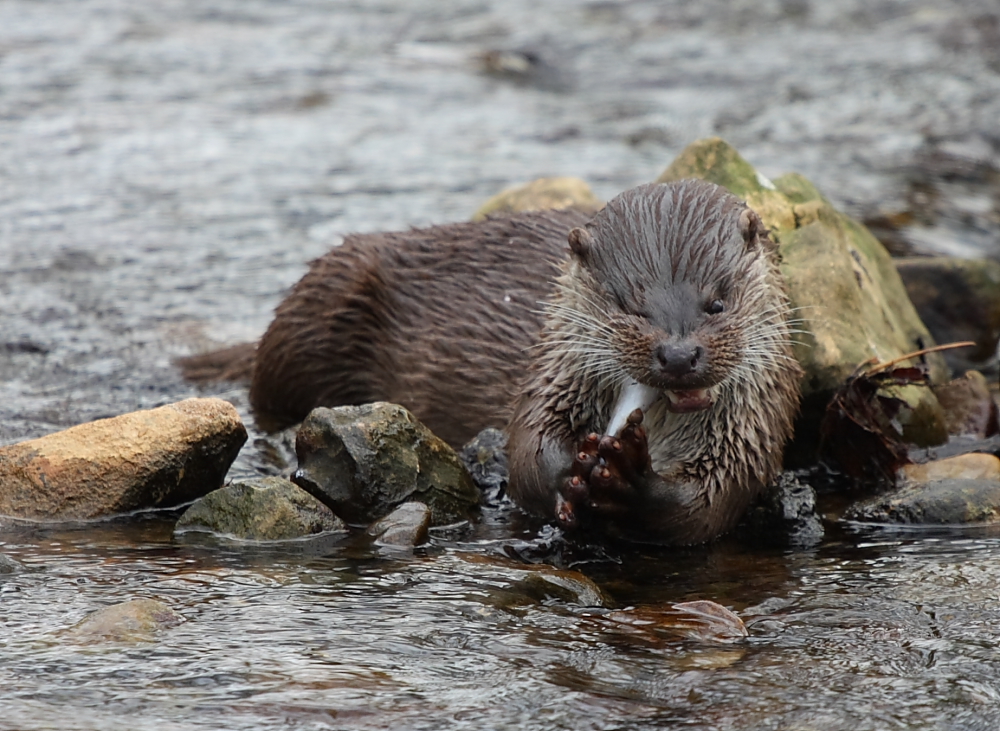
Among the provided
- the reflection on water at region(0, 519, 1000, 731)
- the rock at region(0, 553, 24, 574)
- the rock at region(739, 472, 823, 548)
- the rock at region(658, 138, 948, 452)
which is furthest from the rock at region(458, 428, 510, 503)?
the rock at region(0, 553, 24, 574)

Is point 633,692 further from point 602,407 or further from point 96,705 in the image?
point 602,407

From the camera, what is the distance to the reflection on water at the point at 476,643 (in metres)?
2.29

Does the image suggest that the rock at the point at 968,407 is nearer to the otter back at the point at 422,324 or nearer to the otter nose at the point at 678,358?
the otter back at the point at 422,324

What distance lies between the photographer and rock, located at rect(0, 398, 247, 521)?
11.1 ft

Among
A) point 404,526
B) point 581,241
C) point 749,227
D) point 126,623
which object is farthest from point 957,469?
point 126,623

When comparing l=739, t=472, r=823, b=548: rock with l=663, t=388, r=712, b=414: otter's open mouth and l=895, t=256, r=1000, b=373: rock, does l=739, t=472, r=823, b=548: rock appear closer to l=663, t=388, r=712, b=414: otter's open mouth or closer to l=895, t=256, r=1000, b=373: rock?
l=663, t=388, r=712, b=414: otter's open mouth

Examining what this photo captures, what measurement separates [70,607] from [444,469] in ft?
3.91

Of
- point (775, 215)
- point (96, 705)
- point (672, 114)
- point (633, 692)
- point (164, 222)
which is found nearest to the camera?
point (96, 705)

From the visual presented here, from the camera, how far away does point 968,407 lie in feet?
14.8

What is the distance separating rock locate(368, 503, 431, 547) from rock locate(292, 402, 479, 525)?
0.39ft

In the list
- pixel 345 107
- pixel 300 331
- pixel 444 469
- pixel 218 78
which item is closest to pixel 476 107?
pixel 345 107

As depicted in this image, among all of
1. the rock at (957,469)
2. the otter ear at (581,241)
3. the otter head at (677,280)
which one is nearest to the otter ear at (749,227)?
the otter head at (677,280)

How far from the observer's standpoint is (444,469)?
371 cm

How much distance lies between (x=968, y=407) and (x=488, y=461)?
154cm
